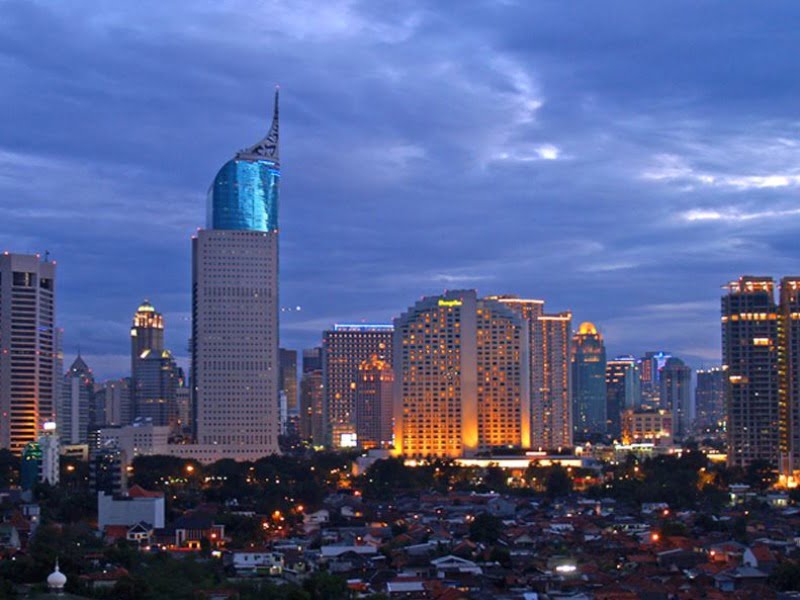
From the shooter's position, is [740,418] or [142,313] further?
[142,313]

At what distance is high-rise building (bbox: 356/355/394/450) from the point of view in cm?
13538

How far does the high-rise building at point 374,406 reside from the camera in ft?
444

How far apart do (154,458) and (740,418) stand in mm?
31556

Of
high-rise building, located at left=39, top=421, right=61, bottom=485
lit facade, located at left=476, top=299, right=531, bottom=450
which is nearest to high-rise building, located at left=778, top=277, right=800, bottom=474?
lit facade, located at left=476, top=299, right=531, bottom=450

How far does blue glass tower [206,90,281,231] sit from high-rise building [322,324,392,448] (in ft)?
153

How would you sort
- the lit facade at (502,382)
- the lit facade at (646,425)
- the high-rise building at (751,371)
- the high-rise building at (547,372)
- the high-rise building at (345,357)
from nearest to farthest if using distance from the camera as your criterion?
the high-rise building at (751,371)
the lit facade at (502,382)
the high-rise building at (547,372)
the lit facade at (646,425)
the high-rise building at (345,357)

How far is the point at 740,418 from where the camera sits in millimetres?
87312

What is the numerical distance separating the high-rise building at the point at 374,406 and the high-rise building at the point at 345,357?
35.4ft

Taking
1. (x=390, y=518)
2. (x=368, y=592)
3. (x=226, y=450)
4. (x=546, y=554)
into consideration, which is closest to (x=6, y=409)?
(x=226, y=450)

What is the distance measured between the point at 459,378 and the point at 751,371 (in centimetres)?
2363

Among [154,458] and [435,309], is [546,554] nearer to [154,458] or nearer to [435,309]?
[154,458]

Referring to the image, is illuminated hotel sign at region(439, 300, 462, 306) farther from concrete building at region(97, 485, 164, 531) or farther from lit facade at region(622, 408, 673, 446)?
concrete building at region(97, 485, 164, 531)

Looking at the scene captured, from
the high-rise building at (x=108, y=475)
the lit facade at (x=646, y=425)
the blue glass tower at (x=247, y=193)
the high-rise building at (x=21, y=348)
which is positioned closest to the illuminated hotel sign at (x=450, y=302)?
the blue glass tower at (x=247, y=193)

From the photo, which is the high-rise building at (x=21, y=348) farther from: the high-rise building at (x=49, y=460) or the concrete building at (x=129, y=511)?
the concrete building at (x=129, y=511)
